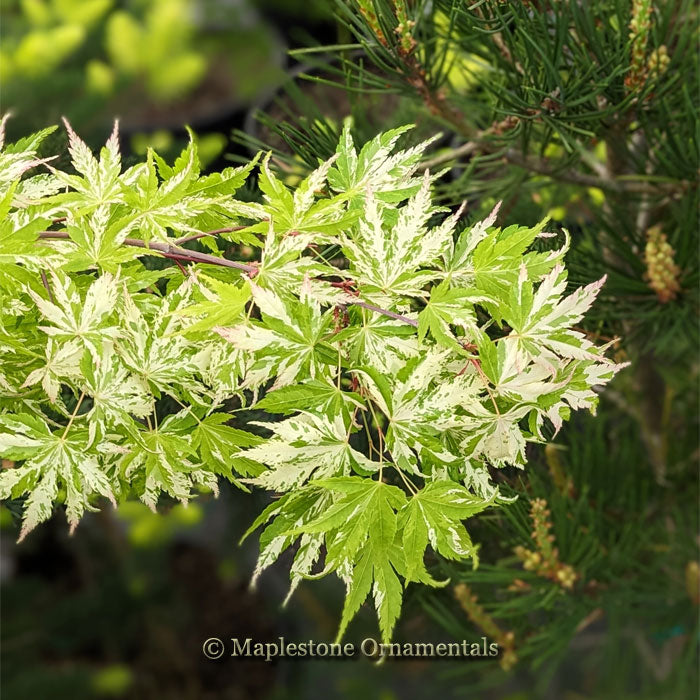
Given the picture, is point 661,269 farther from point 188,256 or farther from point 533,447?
point 188,256

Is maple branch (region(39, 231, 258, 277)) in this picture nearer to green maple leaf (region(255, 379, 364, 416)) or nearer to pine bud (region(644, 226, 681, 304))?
green maple leaf (region(255, 379, 364, 416))

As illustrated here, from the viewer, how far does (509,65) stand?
1.30 feet

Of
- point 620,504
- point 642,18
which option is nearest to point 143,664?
point 620,504

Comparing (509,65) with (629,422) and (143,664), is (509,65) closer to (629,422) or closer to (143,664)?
(629,422)

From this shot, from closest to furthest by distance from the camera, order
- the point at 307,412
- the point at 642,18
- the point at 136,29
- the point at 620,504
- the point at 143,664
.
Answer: the point at 307,412
the point at 642,18
the point at 620,504
the point at 143,664
the point at 136,29

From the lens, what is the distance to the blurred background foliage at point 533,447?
38 centimetres

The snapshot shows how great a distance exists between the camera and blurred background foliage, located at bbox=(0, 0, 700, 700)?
38 centimetres

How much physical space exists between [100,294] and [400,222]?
0.32 feet

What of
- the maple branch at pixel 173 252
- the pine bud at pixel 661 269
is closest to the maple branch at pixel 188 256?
the maple branch at pixel 173 252

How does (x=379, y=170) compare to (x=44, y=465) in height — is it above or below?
above

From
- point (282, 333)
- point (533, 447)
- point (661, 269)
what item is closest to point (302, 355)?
point (282, 333)

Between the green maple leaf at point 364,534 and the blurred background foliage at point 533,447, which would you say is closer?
the green maple leaf at point 364,534

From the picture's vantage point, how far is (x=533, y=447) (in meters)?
0.34

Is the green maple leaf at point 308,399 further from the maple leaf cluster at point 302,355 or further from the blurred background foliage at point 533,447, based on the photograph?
the blurred background foliage at point 533,447
